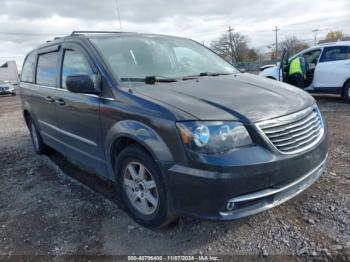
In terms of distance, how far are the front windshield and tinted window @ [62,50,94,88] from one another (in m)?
0.23

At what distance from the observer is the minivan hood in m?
2.54

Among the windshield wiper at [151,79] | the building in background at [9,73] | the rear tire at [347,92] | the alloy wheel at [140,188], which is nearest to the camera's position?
the alloy wheel at [140,188]

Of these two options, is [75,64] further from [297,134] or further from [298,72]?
[298,72]

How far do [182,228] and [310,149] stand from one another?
4.39 ft

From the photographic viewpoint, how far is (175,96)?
2.80 metres

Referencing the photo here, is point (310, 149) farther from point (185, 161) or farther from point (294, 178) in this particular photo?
point (185, 161)

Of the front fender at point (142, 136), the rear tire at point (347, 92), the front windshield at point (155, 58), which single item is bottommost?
the rear tire at point (347, 92)

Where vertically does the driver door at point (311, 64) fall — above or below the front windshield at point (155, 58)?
below

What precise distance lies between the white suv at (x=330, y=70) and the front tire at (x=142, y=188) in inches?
295

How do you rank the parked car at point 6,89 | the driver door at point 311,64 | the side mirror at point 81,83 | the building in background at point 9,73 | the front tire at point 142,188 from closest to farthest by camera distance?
the front tire at point 142,188
the side mirror at point 81,83
the driver door at point 311,64
the parked car at point 6,89
the building in background at point 9,73

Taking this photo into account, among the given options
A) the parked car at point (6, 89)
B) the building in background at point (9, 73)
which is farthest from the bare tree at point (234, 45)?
the parked car at point (6, 89)

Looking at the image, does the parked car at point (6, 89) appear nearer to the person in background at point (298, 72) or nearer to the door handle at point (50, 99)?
the person in background at point (298, 72)

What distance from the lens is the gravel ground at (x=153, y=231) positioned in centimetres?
270

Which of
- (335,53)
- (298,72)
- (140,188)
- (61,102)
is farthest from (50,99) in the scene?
(335,53)
